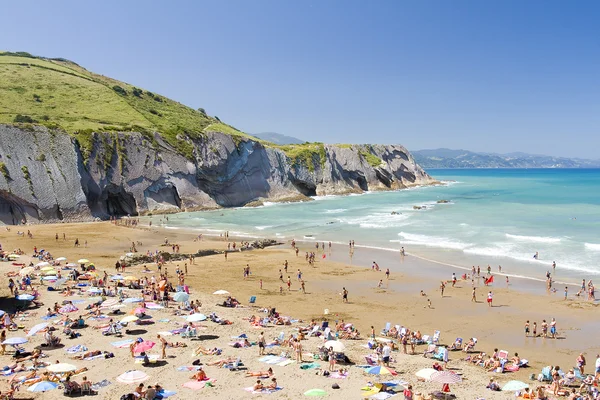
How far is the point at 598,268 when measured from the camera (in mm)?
31156

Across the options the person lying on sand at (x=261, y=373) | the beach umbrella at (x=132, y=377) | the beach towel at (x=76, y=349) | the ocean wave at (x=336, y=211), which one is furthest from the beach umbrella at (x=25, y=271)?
the ocean wave at (x=336, y=211)

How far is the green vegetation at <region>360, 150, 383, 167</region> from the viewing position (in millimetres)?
114044

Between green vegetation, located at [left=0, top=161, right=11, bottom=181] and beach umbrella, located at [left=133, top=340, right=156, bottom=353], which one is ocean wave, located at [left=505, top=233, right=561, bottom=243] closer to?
beach umbrella, located at [left=133, top=340, right=156, bottom=353]

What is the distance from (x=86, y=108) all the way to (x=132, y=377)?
78529 millimetres

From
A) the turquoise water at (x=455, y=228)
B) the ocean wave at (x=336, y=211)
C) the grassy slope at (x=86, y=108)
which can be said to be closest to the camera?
the turquoise water at (x=455, y=228)

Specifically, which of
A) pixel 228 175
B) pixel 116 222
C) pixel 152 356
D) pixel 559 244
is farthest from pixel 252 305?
pixel 228 175

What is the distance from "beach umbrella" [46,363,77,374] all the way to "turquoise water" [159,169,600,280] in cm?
2771

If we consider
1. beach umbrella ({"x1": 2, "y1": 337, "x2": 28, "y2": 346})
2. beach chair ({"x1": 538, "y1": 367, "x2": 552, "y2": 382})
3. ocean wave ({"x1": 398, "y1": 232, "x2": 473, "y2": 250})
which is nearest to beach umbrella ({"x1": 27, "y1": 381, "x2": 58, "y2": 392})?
beach umbrella ({"x1": 2, "y1": 337, "x2": 28, "y2": 346})

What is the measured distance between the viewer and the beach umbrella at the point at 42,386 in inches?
A: 508

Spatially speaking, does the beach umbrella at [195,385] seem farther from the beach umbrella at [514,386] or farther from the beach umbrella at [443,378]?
the beach umbrella at [514,386]

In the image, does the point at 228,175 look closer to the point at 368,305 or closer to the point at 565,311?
the point at 368,305

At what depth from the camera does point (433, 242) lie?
140 feet

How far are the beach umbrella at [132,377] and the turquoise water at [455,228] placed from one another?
86.4 feet

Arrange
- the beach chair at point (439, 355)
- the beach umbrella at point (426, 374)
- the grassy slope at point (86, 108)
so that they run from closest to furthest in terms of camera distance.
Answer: the beach umbrella at point (426, 374) < the beach chair at point (439, 355) < the grassy slope at point (86, 108)
